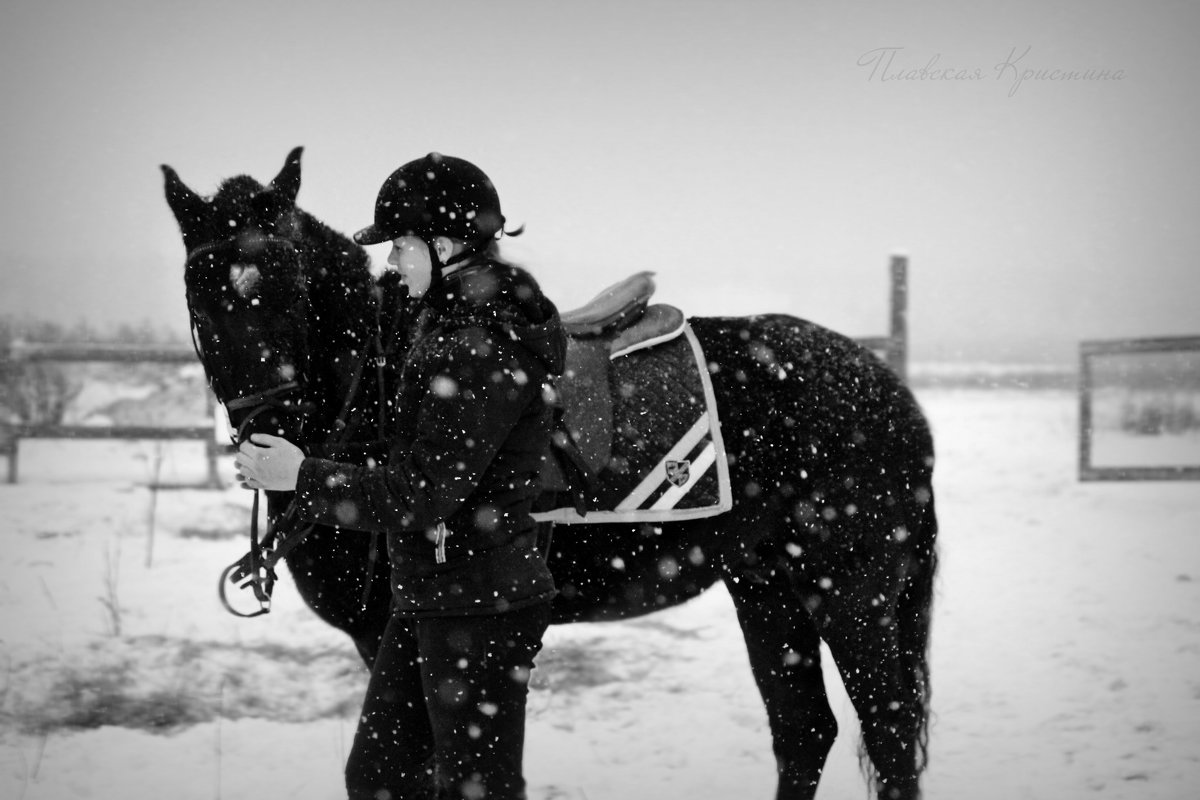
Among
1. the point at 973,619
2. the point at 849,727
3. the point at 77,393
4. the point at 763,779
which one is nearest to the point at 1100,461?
the point at 973,619

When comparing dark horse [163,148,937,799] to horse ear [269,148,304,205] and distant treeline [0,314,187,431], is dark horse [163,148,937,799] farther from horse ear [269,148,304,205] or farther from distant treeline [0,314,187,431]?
distant treeline [0,314,187,431]

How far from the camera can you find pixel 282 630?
14.5 feet

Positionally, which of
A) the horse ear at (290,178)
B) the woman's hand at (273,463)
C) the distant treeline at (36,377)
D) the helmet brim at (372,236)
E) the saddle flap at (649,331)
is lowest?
the distant treeline at (36,377)

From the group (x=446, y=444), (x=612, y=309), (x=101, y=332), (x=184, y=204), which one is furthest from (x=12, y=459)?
(x=446, y=444)

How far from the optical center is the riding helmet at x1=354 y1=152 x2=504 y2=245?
1506 mm

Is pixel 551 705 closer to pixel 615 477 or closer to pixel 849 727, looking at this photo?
pixel 849 727

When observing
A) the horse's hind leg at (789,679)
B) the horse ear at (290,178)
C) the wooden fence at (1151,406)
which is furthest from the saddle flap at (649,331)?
the wooden fence at (1151,406)

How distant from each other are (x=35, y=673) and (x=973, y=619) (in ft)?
16.0

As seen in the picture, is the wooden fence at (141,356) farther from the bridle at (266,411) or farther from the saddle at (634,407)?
the bridle at (266,411)

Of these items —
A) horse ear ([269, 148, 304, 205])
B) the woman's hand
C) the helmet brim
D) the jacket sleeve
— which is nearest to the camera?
the jacket sleeve

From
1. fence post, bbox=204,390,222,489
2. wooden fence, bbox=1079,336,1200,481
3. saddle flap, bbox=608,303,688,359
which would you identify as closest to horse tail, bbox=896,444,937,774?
saddle flap, bbox=608,303,688,359

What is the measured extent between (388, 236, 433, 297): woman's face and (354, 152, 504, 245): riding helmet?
0.02 m

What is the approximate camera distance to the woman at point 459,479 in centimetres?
138

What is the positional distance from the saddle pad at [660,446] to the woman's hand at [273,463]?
2.69 feet
